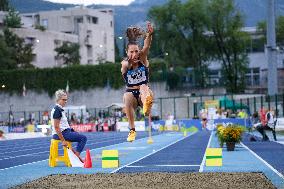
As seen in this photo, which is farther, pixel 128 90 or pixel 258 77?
pixel 258 77

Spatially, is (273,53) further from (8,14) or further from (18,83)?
(8,14)

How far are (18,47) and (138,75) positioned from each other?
83.2 meters

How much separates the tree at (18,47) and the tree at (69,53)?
501cm

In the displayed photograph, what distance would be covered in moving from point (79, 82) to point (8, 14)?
1962cm

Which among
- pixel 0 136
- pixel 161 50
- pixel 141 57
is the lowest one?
pixel 0 136

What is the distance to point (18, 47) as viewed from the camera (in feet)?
300

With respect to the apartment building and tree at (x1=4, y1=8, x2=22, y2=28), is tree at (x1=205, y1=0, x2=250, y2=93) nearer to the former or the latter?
the apartment building

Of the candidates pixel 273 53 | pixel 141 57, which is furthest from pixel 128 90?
pixel 273 53

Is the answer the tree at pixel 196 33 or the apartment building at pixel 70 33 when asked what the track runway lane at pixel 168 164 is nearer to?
the tree at pixel 196 33

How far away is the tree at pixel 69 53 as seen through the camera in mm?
96850

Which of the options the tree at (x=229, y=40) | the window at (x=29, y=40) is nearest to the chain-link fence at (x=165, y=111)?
the tree at (x=229, y=40)

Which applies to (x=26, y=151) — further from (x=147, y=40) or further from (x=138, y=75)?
(x=147, y=40)

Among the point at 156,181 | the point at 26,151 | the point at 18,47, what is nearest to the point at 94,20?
the point at 18,47

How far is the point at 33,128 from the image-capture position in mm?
62500
